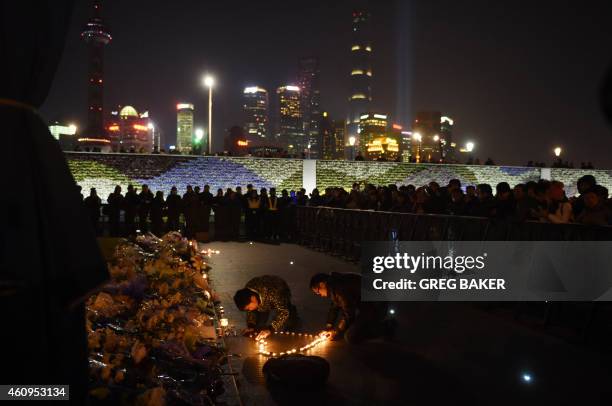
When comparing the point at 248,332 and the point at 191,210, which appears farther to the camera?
the point at 191,210

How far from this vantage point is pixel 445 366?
17.1ft

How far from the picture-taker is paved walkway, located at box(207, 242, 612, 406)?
4.42 m

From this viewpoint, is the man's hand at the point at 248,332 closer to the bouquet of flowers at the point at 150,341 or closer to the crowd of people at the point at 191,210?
the bouquet of flowers at the point at 150,341

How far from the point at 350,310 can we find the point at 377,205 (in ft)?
25.4

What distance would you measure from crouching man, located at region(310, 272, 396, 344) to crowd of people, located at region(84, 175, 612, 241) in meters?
2.96

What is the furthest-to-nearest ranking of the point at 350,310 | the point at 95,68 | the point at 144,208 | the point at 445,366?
the point at 95,68, the point at 144,208, the point at 350,310, the point at 445,366

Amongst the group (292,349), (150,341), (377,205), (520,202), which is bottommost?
(292,349)

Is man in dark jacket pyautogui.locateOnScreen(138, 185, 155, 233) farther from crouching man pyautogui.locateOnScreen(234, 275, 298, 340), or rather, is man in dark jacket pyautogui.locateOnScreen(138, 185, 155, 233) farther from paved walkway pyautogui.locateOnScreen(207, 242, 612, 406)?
crouching man pyautogui.locateOnScreen(234, 275, 298, 340)

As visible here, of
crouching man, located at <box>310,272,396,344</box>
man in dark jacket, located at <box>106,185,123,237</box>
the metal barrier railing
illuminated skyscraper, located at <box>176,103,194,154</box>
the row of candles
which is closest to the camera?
the row of candles

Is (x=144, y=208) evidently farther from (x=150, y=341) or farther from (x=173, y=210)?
(x=150, y=341)

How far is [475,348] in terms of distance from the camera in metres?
5.91

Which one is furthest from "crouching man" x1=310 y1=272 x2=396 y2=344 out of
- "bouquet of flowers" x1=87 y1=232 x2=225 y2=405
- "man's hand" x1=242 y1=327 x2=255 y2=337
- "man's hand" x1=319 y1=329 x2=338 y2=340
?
"bouquet of flowers" x1=87 y1=232 x2=225 y2=405

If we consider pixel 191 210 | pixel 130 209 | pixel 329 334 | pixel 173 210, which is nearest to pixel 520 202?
pixel 329 334

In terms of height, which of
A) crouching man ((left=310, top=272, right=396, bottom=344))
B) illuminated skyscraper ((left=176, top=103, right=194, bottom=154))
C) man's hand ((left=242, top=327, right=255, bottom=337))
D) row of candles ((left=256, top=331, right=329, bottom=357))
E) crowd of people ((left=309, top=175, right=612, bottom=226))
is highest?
illuminated skyscraper ((left=176, top=103, right=194, bottom=154))
